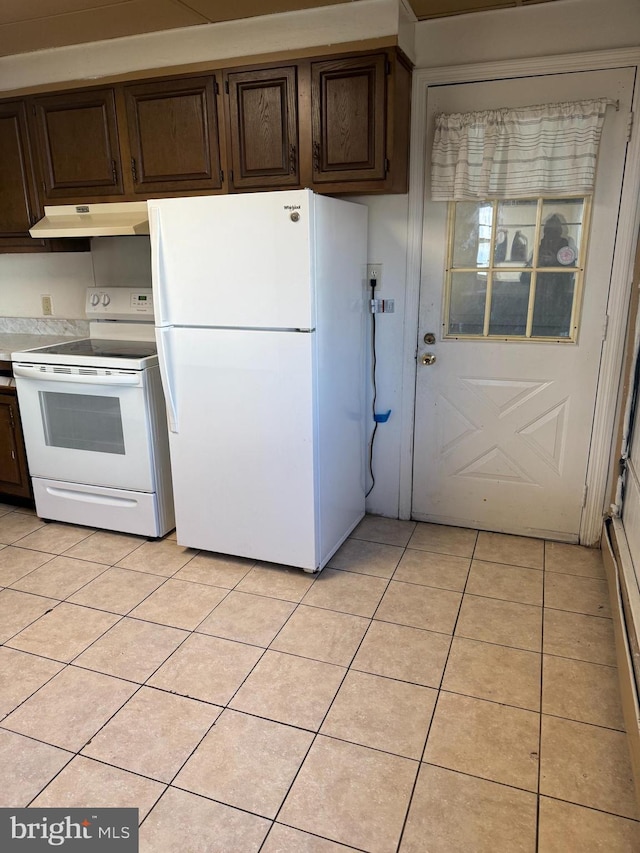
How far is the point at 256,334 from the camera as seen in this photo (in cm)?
250

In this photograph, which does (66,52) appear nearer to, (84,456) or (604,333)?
(84,456)

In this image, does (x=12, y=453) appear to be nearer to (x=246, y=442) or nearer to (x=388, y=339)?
(x=246, y=442)

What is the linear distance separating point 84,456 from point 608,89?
2.91m

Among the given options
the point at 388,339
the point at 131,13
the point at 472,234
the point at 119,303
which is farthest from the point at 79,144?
the point at 472,234

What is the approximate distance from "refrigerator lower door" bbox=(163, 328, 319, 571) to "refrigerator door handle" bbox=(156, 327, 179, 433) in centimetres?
1

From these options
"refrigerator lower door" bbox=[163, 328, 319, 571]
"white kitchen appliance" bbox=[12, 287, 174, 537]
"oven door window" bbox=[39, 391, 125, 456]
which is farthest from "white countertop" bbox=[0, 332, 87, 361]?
"refrigerator lower door" bbox=[163, 328, 319, 571]

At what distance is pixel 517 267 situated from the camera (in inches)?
109

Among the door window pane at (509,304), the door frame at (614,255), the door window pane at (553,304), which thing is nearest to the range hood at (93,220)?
the door frame at (614,255)

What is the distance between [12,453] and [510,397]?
2.69m

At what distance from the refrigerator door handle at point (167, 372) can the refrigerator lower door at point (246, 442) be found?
0.03ft

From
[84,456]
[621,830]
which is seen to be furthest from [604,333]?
[84,456]

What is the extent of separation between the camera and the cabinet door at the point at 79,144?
2.93 m

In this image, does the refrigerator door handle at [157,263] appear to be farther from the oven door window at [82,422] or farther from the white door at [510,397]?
the white door at [510,397]

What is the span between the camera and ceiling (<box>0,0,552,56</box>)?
2.46 m
